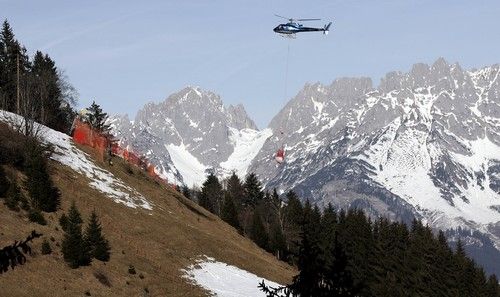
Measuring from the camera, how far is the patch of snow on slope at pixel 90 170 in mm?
74006

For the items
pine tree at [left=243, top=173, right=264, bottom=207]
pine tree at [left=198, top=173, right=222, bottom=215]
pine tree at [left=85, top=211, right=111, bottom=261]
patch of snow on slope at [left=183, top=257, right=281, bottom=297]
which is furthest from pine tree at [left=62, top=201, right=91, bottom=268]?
pine tree at [left=243, top=173, right=264, bottom=207]

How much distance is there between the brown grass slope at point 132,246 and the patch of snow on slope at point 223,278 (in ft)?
3.95

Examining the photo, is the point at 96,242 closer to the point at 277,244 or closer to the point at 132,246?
the point at 132,246

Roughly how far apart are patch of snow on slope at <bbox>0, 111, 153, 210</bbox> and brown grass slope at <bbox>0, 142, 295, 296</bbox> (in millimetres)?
1587

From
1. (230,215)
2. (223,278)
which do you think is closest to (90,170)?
(223,278)

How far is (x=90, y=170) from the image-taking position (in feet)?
252

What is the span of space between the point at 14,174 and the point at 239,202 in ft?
248

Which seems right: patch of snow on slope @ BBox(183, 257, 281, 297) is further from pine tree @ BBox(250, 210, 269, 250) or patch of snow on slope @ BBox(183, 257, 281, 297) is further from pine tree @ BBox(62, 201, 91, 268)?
pine tree @ BBox(250, 210, 269, 250)

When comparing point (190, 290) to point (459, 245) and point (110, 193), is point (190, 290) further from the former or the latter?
point (459, 245)

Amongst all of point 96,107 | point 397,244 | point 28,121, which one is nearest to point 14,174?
point 28,121

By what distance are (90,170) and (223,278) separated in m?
24.0

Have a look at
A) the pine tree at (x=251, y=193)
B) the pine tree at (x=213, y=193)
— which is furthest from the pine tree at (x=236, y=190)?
the pine tree at (x=213, y=193)

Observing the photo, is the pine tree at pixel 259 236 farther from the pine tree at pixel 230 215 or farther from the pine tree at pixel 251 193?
the pine tree at pixel 251 193

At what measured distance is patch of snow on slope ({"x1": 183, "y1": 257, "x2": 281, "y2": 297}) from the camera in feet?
191
